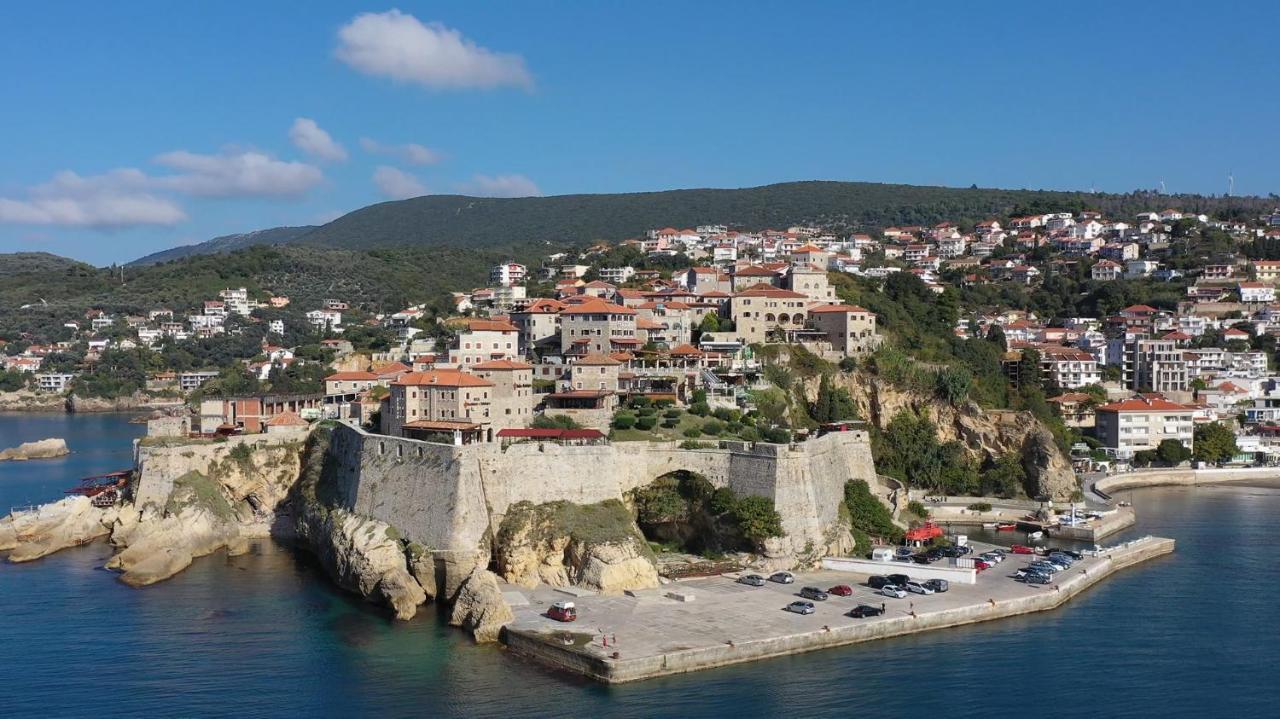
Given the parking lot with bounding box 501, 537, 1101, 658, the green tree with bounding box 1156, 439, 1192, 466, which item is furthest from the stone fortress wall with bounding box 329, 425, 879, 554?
the green tree with bounding box 1156, 439, 1192, 466

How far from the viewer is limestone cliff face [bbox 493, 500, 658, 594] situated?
32000mm

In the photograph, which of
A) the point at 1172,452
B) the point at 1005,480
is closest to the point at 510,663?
the point at 1005,480

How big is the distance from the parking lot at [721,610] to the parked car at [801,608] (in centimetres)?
15

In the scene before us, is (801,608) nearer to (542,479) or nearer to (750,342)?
(542,479)

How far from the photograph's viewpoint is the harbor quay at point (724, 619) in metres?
26.8

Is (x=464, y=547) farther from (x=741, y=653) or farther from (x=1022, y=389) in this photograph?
(x=1022, y=389)

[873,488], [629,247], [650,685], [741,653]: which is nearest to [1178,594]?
[873,488]

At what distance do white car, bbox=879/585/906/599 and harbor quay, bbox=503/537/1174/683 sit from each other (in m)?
0.17

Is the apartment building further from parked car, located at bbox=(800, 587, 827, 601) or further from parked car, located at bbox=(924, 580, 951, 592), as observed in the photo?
parked car, located at bbox=(800, 587, 827, 601)

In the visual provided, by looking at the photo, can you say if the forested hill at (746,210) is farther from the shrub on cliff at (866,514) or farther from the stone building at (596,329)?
the shrub on cliff at (866,514)

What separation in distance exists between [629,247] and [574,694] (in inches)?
2884

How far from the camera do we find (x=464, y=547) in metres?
32.6

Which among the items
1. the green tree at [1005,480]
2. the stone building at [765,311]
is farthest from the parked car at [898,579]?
the stone building at [765,311]

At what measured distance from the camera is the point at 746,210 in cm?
16875
